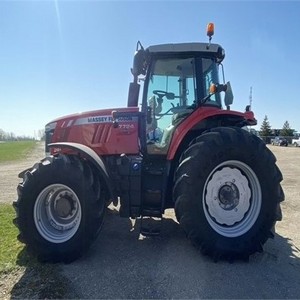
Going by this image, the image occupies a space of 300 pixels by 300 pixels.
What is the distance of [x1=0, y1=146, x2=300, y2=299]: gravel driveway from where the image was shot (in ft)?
10.3

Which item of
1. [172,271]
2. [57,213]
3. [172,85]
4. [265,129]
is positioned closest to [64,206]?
[57,213]

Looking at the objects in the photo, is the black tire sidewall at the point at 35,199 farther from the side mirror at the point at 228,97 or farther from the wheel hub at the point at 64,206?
the side mirror at the point at 228,97

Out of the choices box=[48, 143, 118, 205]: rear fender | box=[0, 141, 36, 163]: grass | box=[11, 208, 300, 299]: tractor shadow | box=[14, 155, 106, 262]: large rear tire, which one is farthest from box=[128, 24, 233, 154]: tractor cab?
box=[0, 141, 36, 163]: grass

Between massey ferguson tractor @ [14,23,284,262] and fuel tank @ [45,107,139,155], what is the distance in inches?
0.6

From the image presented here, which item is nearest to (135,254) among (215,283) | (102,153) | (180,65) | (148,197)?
(148,197)

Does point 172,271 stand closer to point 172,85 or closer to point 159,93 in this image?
point 159,93

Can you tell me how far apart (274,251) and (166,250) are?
1.55 meters

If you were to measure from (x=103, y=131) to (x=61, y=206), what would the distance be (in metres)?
1.26

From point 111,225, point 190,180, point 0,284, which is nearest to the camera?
point 0,284

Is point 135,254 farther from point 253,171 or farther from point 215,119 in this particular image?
point 215,119

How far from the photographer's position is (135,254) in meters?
4.05

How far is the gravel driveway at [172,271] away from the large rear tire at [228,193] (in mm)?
283

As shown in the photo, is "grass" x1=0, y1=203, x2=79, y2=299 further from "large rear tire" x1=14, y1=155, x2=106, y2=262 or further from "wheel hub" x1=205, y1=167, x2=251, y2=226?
"wheel hub" x1=205, y1=167, x2=251, y2=226

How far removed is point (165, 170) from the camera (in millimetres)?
4223
